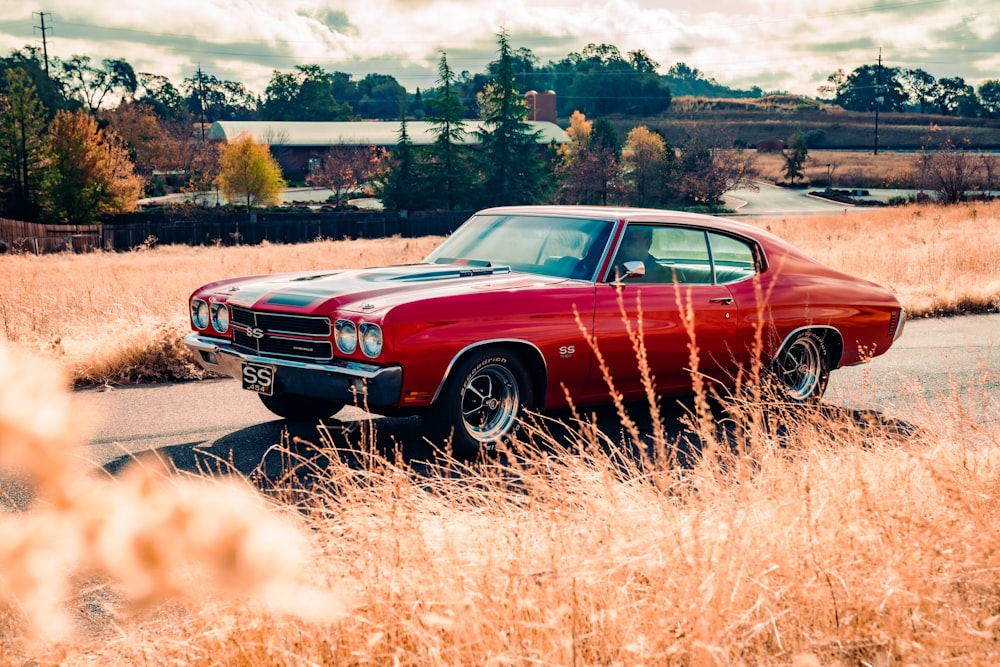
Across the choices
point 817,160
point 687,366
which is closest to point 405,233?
point 687,366

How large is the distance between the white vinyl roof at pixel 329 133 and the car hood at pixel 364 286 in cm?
7999

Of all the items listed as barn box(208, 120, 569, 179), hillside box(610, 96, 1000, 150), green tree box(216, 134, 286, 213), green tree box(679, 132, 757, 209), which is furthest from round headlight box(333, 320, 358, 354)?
hillside box(610, 96, 1000, 150)

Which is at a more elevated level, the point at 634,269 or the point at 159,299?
the point at 634,269

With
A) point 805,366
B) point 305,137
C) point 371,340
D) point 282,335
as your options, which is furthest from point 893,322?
point 305,137

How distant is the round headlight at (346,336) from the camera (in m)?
5.55

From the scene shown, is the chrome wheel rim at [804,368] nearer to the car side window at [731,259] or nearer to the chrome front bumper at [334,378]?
the car side window at [731,259]

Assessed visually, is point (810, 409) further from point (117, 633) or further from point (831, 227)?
point (831, 227)

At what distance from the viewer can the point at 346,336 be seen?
18.3 ft

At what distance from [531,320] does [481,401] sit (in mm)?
604

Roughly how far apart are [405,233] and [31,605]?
54020 millimetres

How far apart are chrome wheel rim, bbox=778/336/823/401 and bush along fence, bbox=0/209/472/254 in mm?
37933

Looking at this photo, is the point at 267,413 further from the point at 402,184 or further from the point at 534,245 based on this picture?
the point at 402,184

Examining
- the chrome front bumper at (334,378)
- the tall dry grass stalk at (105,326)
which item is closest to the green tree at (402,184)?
the tall dry grass stalk at (105,326)

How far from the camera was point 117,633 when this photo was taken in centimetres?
338
